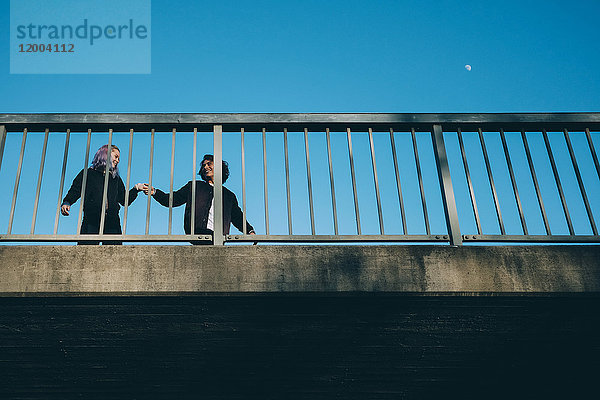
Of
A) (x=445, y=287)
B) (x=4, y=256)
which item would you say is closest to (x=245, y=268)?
(x=445, y=287)

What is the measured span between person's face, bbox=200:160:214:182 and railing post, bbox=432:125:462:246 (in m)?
2.15

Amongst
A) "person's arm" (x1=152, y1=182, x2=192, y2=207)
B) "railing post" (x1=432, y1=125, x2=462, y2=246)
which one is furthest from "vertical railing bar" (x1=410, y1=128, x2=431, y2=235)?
"person's arm" (x1=152, y1=182, x2=192, y2=207)

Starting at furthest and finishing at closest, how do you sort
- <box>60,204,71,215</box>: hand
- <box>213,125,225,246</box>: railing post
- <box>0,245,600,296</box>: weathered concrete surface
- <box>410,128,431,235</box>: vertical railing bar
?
<box>60,204,71,215</box>: hand, <box>410,128,431,235</box>: vertical railing bar, <box>213,125,225,246</box>: railing post, <box>0,245,600,296</box>: weathered concrete surface

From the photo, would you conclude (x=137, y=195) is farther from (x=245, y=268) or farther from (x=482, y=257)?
(x=482, y=257)

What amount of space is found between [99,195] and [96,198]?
0.14 ft

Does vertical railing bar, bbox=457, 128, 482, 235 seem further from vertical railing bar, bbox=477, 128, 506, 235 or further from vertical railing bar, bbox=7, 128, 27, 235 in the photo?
vertical railing bar, bbox=7, 128, 27, 235

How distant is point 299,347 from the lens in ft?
13.6

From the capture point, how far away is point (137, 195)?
191 inches

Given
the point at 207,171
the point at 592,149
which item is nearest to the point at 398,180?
the point at 592,149

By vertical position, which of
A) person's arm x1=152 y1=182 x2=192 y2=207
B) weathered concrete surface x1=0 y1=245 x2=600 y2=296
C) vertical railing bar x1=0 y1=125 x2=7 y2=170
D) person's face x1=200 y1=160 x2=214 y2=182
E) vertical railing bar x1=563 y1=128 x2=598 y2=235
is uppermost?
person's face x1=200 y1=160 x2=214 y2=182

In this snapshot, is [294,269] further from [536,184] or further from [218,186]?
[536,184]

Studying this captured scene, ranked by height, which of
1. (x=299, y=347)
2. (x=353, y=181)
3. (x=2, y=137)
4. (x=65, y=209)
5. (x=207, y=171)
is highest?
(x=207, y=171)

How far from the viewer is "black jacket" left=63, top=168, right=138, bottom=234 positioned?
477 cm

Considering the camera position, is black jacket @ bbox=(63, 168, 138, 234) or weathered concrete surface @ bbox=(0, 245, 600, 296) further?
black jacket @ bbox=(63, 168, 138, 234)
